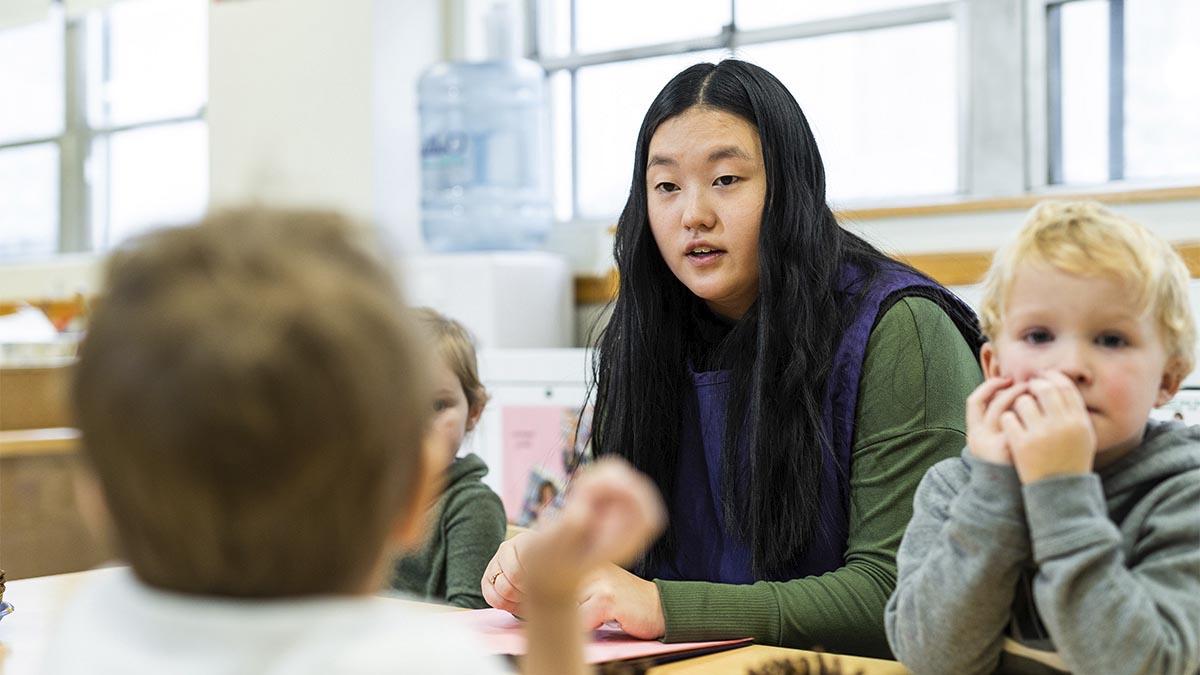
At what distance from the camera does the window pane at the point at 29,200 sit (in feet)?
17.6

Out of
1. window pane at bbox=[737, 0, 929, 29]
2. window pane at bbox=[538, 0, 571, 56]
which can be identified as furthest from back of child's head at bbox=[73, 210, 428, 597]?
window pane at bbox=[538, 0, 571, 56]

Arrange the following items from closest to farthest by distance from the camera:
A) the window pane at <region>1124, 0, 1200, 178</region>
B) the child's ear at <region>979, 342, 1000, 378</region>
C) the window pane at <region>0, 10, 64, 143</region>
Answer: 1. the child's ear at <region>979, 342, 1000, 378</region>
2. the window pane at <region>1124, 0, 1200, 178</region>
3. the window pane at <region>0, 10, 64, 143</region>

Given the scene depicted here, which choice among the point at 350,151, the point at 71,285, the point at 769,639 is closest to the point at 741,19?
the point at 350,151

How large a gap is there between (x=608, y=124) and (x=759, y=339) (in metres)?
2.35

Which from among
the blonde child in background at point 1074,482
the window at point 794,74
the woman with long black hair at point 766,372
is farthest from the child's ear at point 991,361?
the window at point 794,74

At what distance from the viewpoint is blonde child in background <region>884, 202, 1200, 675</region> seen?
0.85 m

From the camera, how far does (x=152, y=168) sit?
5.04 m

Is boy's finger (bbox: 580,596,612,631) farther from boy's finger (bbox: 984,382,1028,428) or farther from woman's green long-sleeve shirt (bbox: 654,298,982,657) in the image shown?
boy's finger (bbox: 984,382,1028,428)

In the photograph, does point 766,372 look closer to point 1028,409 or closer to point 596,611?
point 596,611

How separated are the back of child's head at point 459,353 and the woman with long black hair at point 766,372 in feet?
0.72

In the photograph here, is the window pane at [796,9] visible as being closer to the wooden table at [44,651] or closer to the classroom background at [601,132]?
the classroom background at [601,132]

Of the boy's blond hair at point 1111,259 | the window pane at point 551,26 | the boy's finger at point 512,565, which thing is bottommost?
the boy's finger at point 512,565

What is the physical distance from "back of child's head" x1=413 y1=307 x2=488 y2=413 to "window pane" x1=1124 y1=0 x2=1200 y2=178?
5.83 feet

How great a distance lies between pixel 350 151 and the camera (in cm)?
368
